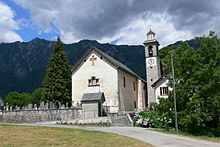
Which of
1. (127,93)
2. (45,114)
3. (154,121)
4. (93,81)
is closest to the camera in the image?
(154,121)

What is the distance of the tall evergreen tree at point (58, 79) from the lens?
129 feet

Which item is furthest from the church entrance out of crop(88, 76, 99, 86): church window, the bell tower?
the bell tower

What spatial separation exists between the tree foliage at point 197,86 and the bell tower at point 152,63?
17794mm

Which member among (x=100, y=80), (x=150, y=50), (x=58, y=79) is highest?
(x=150, y=50)

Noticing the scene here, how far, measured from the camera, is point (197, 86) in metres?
20.5

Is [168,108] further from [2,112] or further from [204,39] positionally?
[2,112]

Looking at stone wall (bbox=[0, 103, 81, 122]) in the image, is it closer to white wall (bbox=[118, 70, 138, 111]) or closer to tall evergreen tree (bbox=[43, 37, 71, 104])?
tall evergreen tree (bbox=[43, 37, 71, 104])

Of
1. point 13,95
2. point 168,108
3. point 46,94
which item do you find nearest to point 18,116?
point 46,94

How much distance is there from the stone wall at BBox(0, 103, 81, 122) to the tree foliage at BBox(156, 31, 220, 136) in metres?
11.4

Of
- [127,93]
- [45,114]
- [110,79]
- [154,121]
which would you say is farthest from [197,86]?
[127,93]

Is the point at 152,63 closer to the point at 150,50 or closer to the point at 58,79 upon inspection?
the point at 150,50

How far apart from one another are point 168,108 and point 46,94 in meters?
24.3

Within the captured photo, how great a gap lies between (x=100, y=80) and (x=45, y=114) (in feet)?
38.3

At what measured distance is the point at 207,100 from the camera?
65.1 ft
